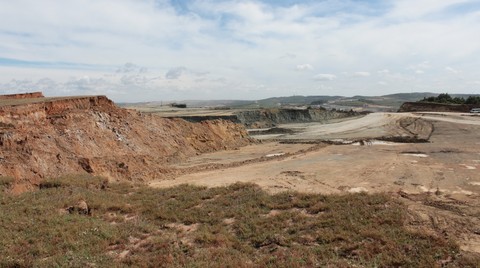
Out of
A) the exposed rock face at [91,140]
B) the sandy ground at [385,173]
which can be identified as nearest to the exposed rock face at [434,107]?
the sandy ground at [385,173]

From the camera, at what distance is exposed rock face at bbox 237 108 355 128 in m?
69.4

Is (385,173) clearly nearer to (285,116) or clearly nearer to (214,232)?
(214,232)

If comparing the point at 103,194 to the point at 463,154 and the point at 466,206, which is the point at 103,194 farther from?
the point at 463,154

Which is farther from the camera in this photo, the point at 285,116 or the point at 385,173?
the point at 285,116

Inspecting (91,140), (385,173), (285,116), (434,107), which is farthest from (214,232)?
(285,116)

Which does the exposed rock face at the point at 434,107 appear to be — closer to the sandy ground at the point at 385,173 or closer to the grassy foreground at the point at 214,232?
the sandy ground at the point at 385,173

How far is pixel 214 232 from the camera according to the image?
10789mm

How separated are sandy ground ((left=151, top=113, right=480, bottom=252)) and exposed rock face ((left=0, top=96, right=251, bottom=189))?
2167 millimetres

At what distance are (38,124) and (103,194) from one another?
32.7 ft

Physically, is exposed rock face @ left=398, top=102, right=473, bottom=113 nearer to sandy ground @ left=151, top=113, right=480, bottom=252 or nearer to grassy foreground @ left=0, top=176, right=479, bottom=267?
sandy ground @ left=151, top=113, right=480, bottom=252

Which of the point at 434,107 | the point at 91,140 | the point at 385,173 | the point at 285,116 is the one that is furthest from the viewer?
the point at 285,116

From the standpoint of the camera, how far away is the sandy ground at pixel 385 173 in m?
11.8

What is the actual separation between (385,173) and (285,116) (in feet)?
175

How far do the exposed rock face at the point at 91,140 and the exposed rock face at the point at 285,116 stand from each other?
1372 inches
